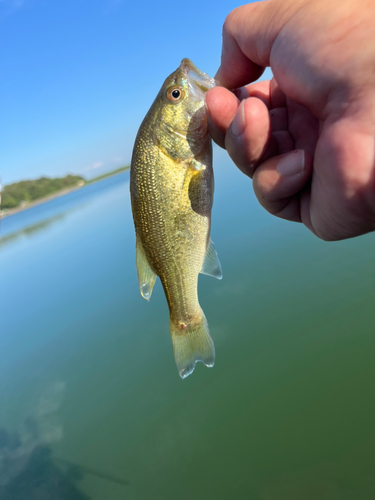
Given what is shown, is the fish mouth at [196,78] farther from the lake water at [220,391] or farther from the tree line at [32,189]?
the tree line at [32,189]

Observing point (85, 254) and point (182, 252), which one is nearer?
point (182, 252)

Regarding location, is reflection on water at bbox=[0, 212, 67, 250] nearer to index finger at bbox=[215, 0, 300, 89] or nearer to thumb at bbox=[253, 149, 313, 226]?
index finger at bbox=[215, 0, 300, 89]

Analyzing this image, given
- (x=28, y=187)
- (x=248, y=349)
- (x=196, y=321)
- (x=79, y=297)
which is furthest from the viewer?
Result: (x=28, y=187)

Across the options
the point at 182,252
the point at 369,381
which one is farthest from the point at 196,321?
the point at 369,381

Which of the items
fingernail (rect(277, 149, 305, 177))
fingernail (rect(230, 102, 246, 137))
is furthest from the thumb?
fingernail (rect(230, 102, 246, 137))

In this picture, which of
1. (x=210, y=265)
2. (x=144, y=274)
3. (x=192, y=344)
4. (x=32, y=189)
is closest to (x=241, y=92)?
(x=210, y=265)

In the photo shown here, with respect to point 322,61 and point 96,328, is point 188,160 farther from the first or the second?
point 96,328

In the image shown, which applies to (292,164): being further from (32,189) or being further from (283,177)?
(32,189)
